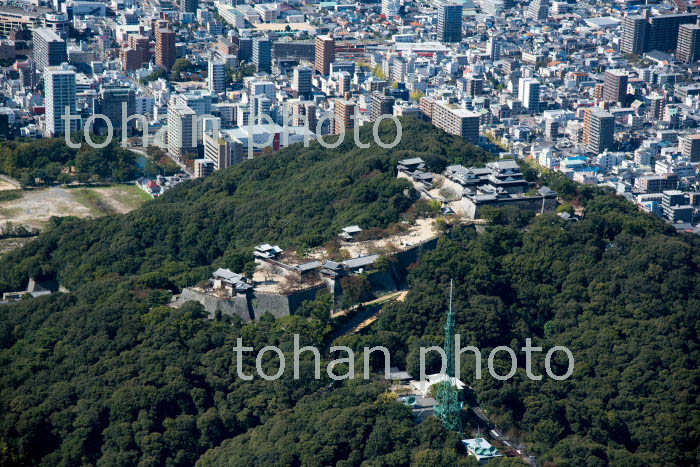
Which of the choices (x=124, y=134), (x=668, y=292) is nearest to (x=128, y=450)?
(x=668, y=292)

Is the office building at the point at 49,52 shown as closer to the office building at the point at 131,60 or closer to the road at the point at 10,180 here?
the office building at the point at 131,60

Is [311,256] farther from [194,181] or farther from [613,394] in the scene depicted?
[194,181]

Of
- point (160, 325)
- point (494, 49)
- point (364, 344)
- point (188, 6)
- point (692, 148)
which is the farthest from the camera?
point (188, 6)

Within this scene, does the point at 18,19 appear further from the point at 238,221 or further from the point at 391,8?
the point at 238,221

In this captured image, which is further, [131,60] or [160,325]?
[131,60]

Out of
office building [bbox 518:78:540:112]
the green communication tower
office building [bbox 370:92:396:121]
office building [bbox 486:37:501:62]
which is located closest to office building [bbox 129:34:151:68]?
office building [bbox 370:92:396:121]

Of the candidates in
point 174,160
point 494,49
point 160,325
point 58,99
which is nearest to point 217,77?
point 58,99
